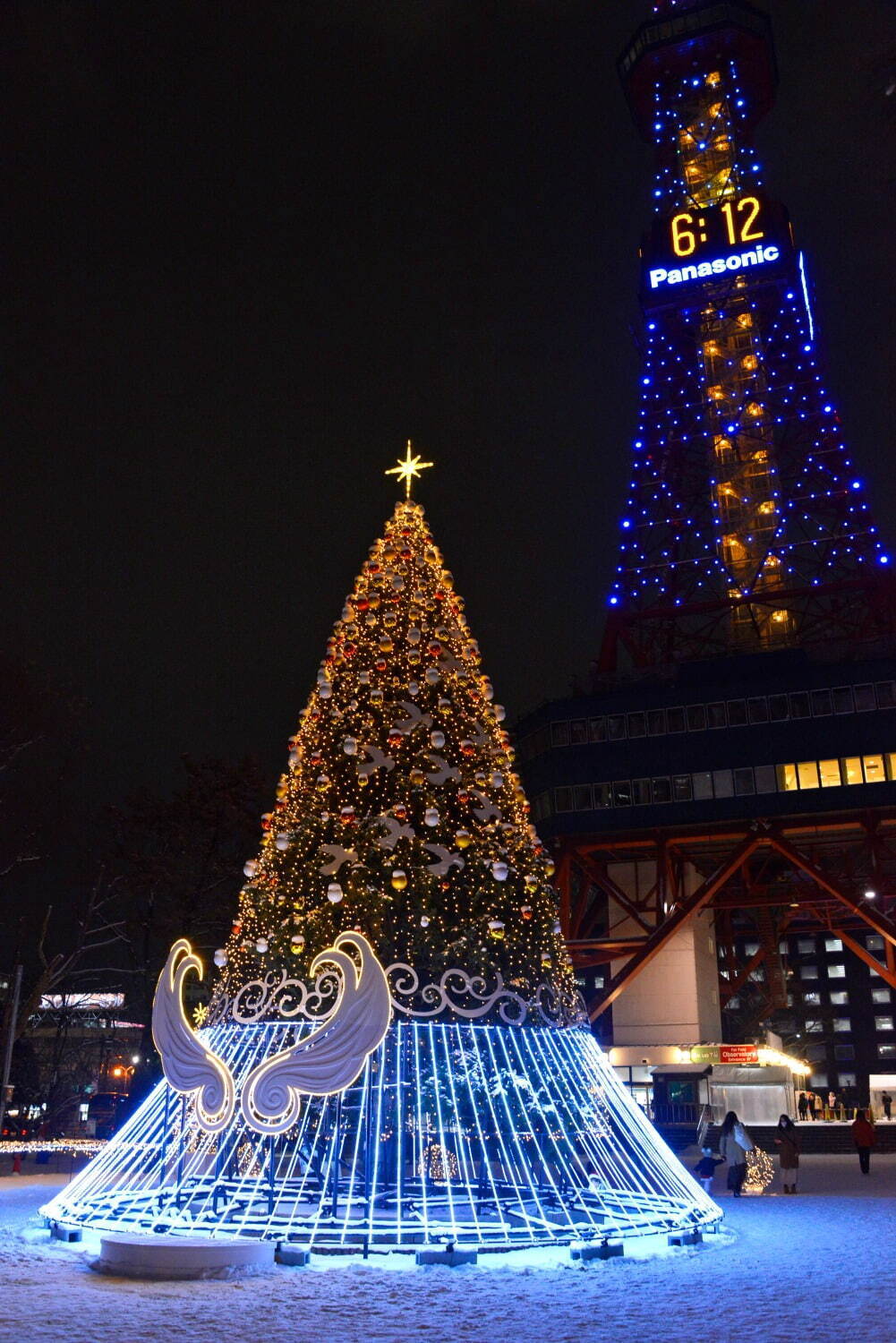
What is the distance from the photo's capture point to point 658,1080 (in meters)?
37.9

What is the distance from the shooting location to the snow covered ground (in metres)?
7.15

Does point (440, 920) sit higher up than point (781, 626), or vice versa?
point (781, 626)

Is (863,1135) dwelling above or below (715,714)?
below

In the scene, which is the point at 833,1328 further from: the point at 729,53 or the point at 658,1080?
the point at 729,53

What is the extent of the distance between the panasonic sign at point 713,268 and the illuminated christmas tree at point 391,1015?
165 feet

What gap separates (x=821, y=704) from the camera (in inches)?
1636

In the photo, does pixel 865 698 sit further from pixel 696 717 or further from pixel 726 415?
pixel 726 415

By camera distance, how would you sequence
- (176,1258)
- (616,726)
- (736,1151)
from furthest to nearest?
1. (616,726)
2. (736,1151)
3. (176,1258)

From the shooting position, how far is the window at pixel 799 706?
41719 millimetres

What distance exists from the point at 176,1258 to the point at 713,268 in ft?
188

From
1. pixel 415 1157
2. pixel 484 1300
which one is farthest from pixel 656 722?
pixel 484 1300

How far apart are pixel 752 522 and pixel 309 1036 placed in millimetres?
48452

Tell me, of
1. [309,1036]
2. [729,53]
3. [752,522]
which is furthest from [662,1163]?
[729,53]

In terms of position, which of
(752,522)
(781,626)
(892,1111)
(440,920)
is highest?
(752,522)
